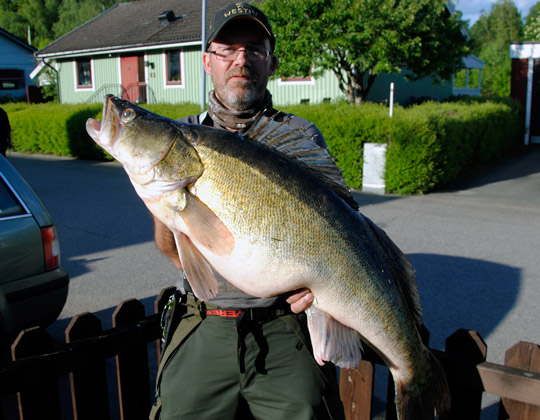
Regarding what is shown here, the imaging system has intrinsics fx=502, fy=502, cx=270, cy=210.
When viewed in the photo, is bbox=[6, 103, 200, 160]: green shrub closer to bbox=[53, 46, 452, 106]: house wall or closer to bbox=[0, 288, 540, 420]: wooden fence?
bbox=[53, 46, 452, 106]: house wall

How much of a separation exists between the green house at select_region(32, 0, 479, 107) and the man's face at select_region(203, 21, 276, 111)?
1946cm

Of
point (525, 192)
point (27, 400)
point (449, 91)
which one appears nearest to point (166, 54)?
point (449, 91)

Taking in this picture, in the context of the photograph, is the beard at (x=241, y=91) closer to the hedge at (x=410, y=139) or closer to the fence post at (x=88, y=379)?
the fence post at (x=88, y=379)

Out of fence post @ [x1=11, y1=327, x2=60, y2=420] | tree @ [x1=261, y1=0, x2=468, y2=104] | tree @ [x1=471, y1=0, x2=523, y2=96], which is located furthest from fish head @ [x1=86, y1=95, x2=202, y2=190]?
tree @ [x1=471, y1=0, x2=523, y2=96]

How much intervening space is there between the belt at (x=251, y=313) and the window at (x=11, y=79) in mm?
46246

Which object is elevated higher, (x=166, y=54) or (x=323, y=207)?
(x=166, y=54)

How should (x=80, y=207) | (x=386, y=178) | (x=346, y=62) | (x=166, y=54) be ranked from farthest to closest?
(x=166, y=54)
(x=346, y=62)
(x=386, y=178)
(x=80, y=207)

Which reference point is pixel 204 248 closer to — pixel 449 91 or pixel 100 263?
pixel 100 263

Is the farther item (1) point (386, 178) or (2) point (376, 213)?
(1) point (386, 178)

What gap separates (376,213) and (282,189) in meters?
8.62

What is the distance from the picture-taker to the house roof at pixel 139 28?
2732 centimetres

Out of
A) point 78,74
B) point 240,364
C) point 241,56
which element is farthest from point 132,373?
point 78,74

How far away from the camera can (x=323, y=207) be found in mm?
1883

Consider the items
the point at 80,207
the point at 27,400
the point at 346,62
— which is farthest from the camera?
the point at 346,62
